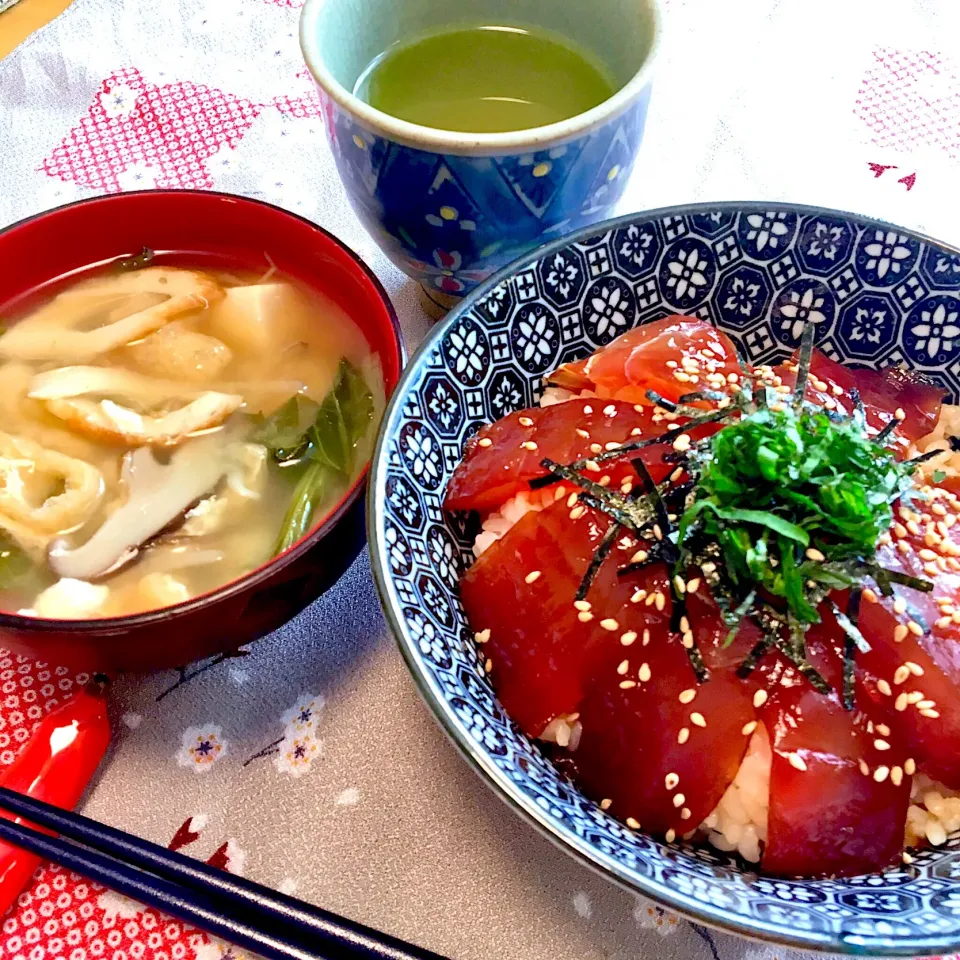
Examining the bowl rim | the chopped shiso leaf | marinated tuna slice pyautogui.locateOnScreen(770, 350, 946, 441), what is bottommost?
marinated tuna slice pyautogui.locateOnScreen(770, 350, 946, 441)

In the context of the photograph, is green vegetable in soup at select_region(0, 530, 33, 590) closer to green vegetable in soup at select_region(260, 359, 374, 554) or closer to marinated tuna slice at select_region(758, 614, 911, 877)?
green vegetable in soup at select_region(260, 359, 374, 554)

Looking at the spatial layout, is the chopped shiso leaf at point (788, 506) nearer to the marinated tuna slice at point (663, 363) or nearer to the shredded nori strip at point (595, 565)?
the shredded nori strip at point (595, 565)

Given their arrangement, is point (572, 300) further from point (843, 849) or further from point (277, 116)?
point (277, 116)

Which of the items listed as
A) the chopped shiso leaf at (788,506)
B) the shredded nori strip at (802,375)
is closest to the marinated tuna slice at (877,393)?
the shredded nori strip at (802,375)

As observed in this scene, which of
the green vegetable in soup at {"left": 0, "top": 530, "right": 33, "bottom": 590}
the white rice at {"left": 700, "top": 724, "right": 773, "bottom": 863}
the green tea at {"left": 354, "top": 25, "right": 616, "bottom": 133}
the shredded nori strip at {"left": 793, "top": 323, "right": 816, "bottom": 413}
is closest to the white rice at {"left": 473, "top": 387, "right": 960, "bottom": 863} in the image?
the white rice at {"left": 700, "top": 724, "right": 773, "bottom": 863}

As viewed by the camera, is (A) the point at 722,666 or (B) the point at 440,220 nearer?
(A) the point at 722,666

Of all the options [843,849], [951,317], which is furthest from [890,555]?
[951,317]

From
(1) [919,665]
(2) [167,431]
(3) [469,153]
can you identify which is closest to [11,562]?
(2) [167,431]
